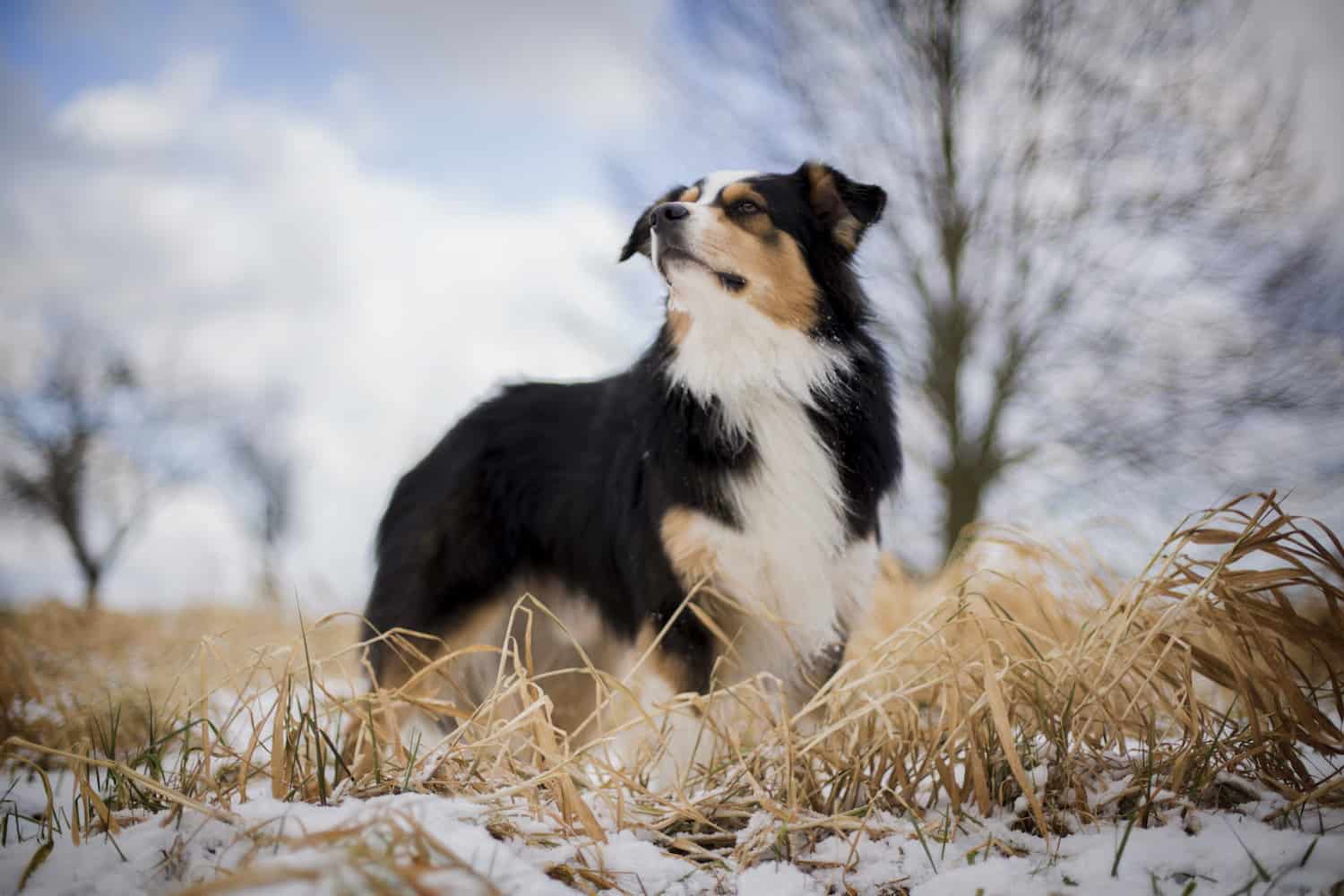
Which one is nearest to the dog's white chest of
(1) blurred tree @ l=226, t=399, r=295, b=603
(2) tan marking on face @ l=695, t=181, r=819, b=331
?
(2) tan marking on face @ l=695, t=181, r=819, b=331

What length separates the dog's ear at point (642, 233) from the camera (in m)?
3.31

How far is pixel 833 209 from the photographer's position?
10.3 feet

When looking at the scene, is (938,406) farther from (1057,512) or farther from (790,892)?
(790,892)

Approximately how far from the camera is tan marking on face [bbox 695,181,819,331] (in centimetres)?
285

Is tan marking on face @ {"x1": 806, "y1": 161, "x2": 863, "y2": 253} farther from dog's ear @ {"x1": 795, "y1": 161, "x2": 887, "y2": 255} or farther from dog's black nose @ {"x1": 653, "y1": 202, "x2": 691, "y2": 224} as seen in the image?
dog's black nose @ {"x1": 653, "y1": 202, "x2": 691, "y2": 224}

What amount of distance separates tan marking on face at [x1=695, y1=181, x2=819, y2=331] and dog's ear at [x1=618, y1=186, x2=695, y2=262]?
1.29ft

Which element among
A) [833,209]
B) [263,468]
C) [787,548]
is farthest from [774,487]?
[263,468]

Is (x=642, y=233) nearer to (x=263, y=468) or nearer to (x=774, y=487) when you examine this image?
(x=774, y=487)

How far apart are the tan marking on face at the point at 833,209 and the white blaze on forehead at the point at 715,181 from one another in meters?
0.24

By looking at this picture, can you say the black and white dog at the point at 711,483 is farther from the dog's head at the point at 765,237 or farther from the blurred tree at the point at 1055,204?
the blurred tree at the point at 1055,204

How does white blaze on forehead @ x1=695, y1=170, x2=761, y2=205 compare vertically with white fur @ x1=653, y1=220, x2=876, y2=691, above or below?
above

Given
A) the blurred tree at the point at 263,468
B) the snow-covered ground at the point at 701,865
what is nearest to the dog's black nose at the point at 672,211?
the snow-covered ground at the point at 701,865

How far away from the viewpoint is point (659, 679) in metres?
2.67

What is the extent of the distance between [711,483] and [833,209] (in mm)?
1211
